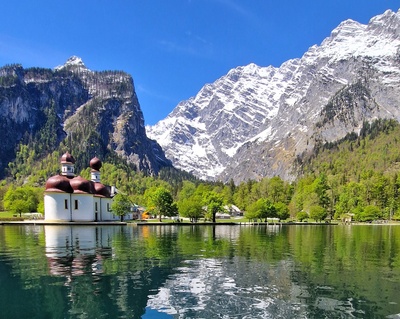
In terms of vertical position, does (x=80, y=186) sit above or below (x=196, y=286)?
above

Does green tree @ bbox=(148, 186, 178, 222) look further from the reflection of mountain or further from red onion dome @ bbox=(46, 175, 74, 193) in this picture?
the reflection of mountain

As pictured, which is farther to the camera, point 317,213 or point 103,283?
point 317,213

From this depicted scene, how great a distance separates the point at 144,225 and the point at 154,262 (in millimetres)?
76645

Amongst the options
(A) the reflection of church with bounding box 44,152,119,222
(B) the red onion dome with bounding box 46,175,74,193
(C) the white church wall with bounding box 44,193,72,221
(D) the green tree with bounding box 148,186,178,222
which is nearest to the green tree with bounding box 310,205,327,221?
(D) the green tree with bounding box 148,186,178,222

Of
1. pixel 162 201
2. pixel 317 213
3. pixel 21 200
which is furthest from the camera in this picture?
pixel 317 213

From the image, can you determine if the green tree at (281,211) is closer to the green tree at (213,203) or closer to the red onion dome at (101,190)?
the green tree at (213,203)

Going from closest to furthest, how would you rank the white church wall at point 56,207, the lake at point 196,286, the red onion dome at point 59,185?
the lake at point 196,286, the white church wall at point 56,207, the red onion dome at point 59,185

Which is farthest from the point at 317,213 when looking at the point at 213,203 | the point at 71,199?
the point at 71,199

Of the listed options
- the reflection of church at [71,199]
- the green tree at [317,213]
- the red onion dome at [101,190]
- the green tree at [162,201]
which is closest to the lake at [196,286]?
the reflection of church at [71,199]

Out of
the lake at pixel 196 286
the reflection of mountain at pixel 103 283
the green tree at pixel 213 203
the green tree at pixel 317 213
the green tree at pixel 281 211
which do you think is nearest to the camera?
the lake at pixel 196 286

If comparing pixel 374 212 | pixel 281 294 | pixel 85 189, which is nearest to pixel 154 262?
pixel 281 294

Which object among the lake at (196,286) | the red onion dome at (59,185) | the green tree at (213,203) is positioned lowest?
the green tree at (213,203)

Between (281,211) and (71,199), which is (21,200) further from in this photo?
(281,211)

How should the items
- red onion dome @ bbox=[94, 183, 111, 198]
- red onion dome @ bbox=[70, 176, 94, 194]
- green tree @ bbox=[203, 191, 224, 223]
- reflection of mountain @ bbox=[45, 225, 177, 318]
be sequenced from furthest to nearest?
green tree @ bbox=[203, 191, 224, 223]
red onion dome @ bbox=[94, 183, 111, 198]
red onion dome @ bbox=[70, 176, 94, 194]
reflection of mountain @ bbox=[45, 225, 177, 318]
